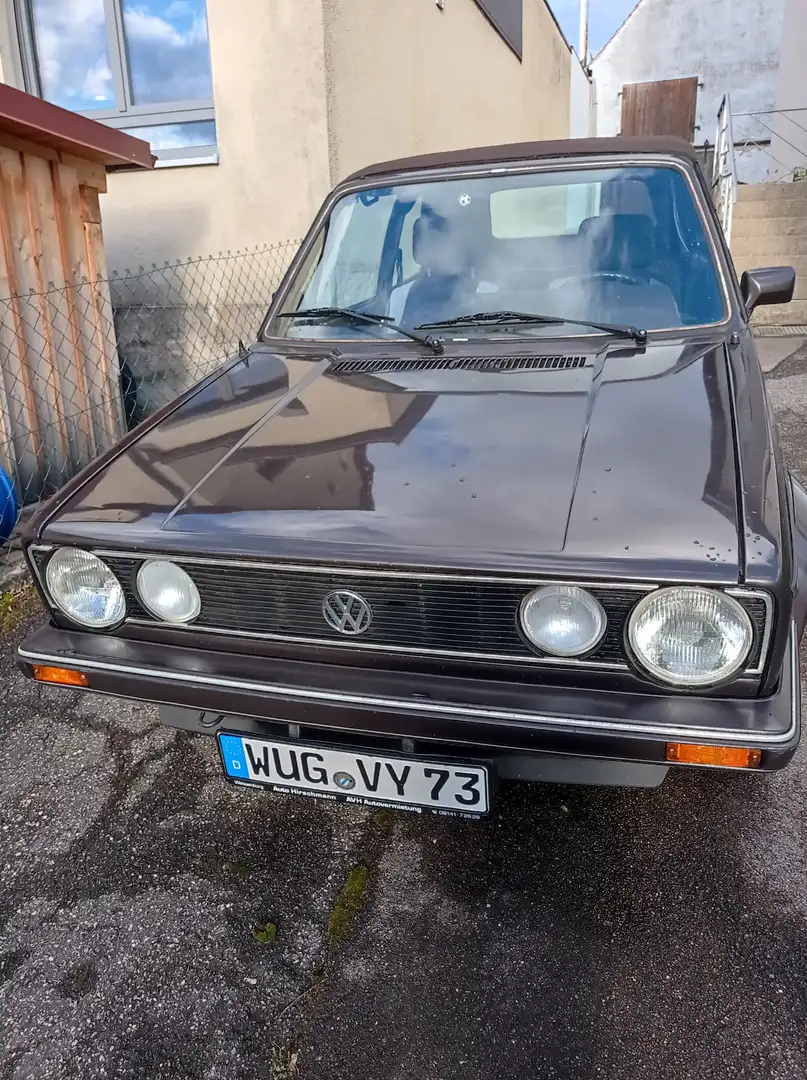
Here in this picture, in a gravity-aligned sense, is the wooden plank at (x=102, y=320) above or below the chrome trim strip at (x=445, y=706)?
above

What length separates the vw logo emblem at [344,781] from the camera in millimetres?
1879

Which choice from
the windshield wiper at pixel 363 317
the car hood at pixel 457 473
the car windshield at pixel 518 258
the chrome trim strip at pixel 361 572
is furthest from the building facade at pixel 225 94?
the chrome trim strip at pixel 361 572

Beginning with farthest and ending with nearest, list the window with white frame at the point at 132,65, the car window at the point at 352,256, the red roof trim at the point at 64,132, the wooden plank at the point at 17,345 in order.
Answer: the window with white frame at the point at 132,65 < the wooden plank at the point at 17,345 < the red roof trim at the point at 64,132 < the car window at the point at 352,256

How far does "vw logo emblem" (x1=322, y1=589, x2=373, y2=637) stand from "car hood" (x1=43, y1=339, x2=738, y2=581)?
114 mm

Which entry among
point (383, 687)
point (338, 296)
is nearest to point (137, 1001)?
point (383, 687)

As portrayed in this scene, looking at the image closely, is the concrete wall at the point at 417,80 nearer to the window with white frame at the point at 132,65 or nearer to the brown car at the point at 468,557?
the window with white frame at the point at 132,65

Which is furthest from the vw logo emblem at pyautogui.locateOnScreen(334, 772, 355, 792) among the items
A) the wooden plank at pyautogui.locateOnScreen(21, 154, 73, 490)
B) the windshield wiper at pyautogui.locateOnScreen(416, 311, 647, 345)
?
the wooden plank at pyautogui.locateOnScreen(21, 154, 73, 490)

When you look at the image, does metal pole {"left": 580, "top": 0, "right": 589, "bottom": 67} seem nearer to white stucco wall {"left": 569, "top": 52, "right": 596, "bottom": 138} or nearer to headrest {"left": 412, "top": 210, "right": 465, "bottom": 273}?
white stucco wall {"left": 569, "top": 52, "right": 596, "bottom": 138}

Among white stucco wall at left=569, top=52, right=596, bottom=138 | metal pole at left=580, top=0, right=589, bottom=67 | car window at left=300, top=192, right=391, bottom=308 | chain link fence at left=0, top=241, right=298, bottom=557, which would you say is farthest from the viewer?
metal pole at left=580, top=0, right=589, bottom=67

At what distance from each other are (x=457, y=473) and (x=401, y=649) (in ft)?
1.36

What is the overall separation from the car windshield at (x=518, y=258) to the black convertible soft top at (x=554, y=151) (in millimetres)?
92

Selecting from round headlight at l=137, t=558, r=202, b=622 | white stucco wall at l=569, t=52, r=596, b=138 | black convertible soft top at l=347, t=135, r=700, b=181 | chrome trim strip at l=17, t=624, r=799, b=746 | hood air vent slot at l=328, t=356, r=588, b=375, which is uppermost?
white stucco wall at l=569, t=52, r=596, b=138

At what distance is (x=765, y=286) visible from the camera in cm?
279

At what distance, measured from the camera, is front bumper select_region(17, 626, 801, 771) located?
1.57m
